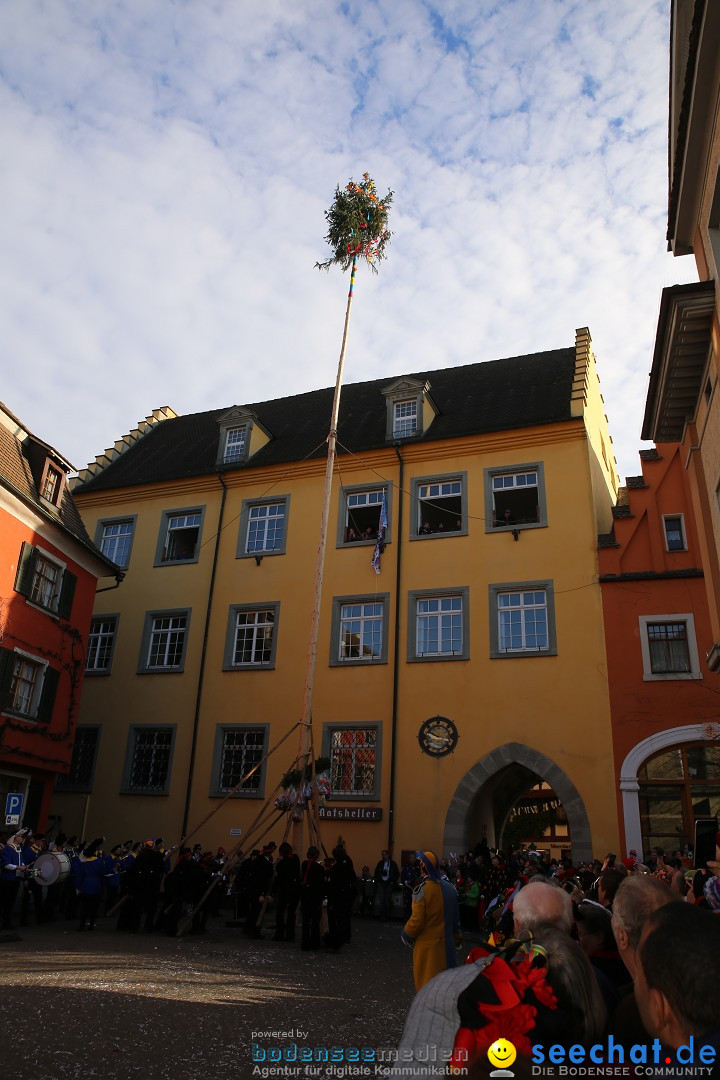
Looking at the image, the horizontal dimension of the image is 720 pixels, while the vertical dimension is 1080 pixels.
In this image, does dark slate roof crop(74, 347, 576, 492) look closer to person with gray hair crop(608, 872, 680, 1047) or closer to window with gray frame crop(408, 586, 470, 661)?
window with gray frame crop(408, 586, 470, 661)

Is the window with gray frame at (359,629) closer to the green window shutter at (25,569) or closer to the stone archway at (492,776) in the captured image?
the stone archway at (492,776)

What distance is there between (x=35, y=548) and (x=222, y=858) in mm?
9834

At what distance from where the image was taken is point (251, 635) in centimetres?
2561

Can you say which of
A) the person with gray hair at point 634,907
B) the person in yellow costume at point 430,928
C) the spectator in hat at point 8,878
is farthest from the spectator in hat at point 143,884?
the person with gray hair at point 634,907

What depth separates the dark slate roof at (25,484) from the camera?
21.6 meters

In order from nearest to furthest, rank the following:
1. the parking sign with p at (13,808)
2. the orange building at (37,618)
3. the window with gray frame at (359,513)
→ the parking sign with p at (13,808) → the orange building at (37,618) → the window with gray frame at (359,513)

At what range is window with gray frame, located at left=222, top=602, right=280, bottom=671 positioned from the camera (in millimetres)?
25047

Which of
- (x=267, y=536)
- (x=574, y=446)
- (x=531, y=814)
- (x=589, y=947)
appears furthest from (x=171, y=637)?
(x=531, y=814)

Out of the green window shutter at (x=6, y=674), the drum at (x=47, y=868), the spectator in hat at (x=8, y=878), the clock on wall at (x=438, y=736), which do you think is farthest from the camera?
the clock on wall at (x=438, y=736)

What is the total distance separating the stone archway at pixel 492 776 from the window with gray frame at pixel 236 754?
6.10 meters

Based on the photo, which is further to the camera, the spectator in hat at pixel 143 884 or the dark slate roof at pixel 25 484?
A: the dark slate roof at pixel 25 484

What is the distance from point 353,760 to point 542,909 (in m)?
19.3

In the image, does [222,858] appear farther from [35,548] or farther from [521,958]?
[521,958]

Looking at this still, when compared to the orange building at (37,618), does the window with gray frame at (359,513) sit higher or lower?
higher
